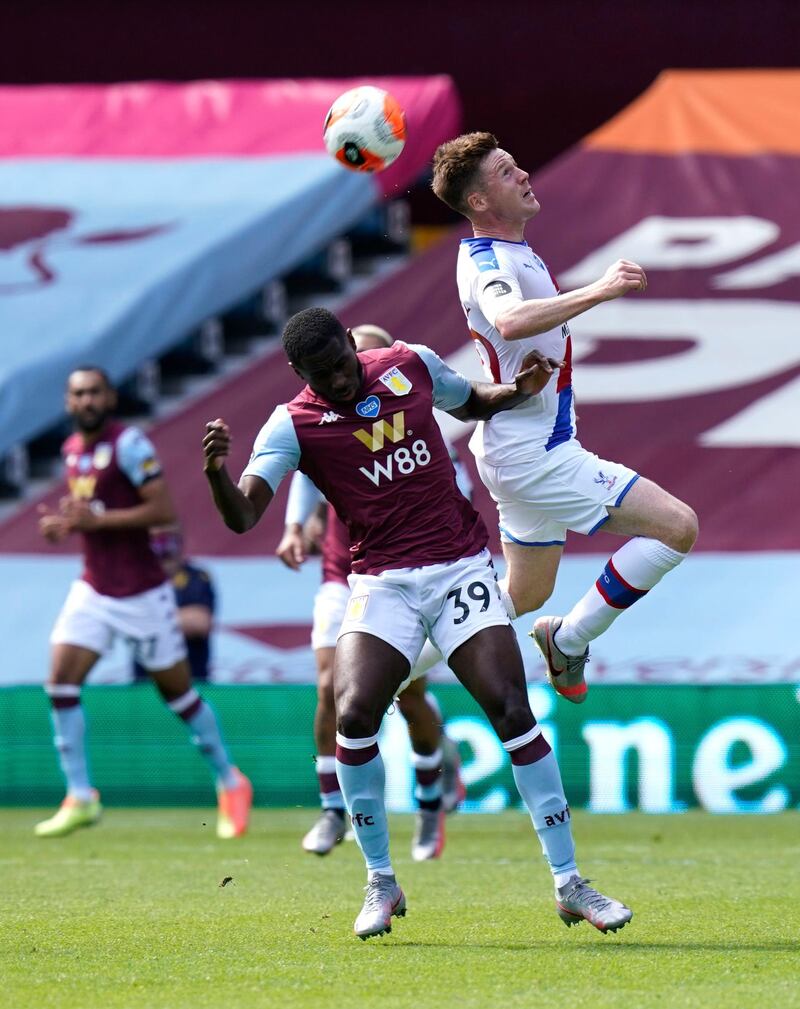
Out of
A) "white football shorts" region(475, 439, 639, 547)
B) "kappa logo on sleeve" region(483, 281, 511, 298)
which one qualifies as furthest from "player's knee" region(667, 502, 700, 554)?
"kappa logo on sleeve" region(483, 281, 511, 298)

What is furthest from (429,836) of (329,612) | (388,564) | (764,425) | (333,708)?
(764,425)

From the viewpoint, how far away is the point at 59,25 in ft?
69.6

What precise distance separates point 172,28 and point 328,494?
15851 millimetres

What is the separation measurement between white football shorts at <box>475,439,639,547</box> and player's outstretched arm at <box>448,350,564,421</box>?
376 millimetres

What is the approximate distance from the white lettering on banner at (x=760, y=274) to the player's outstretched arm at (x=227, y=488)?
39.0ft

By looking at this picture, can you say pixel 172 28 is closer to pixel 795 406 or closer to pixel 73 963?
pixel 795 406

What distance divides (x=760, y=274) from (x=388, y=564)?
1180 cm

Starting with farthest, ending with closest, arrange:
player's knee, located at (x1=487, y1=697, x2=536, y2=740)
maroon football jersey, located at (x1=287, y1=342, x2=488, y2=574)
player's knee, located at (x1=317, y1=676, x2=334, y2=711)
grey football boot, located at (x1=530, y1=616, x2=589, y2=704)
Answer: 1. player's knee, located at (x1=317, y1=676, x2=334, y2=711)
2. grey football boot, located at (x1=530, y1=616, x2=589, y2=704)
3. maroon football jersey, located at (x1=287, y1=342, x2=488, y2=574)
4. player's knee, located at (x1=487, y1=697, x2=536, y2=740)

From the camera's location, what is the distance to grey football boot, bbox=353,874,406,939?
6012 millimetres

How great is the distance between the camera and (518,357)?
6957 millimetres

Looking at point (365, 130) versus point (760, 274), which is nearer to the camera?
point (365, 130)

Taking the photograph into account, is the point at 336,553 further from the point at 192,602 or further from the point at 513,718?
the point at 192,602

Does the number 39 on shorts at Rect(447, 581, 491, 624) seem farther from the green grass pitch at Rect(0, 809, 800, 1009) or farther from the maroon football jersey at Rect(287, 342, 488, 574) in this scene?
the green grass pitch at Rect(0, 809, 800, 1009)

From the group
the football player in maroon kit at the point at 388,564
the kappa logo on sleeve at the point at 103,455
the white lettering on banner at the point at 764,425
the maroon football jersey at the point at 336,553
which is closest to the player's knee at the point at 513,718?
the football player in maroon kit at the point at 388,564
